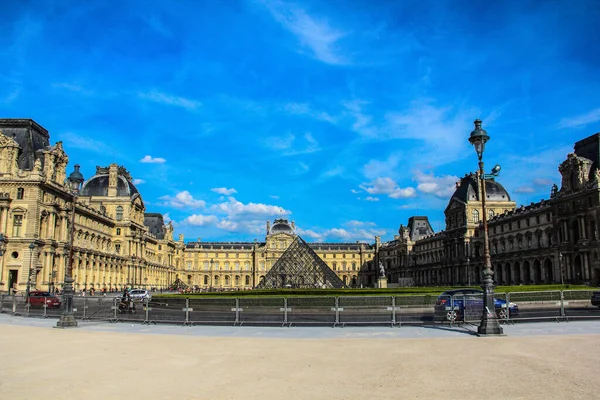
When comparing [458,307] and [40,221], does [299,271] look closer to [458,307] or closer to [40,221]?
[40,221]

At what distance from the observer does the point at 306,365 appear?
1052 centimetres

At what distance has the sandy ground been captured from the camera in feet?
26.2

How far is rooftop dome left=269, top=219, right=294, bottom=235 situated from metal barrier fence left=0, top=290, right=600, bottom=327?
107574 millimetres

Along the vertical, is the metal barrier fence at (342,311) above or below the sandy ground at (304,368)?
above

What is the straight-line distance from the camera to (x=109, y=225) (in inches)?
3036

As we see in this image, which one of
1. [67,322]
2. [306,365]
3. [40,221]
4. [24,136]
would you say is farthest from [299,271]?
[306,365]

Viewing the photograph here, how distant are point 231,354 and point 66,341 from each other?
620 cm

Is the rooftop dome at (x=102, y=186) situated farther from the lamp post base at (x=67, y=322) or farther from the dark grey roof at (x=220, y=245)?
the lamp post base at (x=67, y=322)

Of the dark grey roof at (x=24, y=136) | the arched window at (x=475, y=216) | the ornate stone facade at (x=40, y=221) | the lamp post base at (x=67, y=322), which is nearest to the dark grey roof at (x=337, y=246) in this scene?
the arched window at (x=475, y=216)

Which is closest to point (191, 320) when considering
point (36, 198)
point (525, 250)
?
point (36, 198)

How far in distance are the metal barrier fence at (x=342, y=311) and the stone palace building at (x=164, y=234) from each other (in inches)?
336

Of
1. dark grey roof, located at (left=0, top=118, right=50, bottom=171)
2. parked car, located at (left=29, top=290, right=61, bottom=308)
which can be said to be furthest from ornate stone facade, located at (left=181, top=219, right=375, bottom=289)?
parked car, located at (left=29, top=290, right=61, bottom=308)

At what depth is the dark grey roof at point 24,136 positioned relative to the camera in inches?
2010

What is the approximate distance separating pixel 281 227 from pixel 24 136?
88479 millimetres
